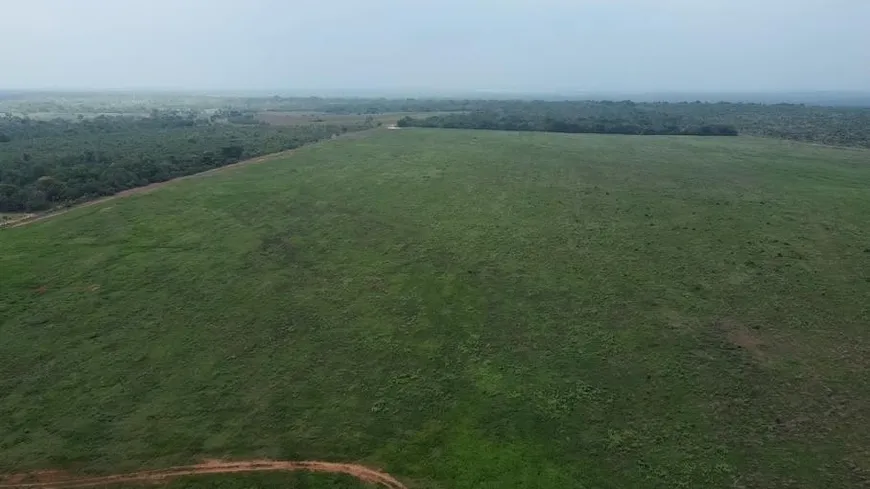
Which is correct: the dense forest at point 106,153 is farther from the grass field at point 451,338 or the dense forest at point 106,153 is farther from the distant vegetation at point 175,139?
the grass field at point 451,338

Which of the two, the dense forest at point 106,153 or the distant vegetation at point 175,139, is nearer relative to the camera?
the dense forest at point 106,153

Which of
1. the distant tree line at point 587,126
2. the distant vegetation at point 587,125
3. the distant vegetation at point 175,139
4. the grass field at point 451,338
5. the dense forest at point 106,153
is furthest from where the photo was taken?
the distant vegetation at point 587,125

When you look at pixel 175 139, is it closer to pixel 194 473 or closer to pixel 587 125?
pixel 587 125

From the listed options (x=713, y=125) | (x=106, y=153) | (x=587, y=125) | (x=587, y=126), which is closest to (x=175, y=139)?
(x=106, y=153)

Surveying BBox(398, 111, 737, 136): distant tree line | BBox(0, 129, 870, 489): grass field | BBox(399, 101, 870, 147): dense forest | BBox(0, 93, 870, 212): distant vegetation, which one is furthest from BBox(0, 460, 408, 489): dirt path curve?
BBox(398, 111, 737, 136): distant tree line

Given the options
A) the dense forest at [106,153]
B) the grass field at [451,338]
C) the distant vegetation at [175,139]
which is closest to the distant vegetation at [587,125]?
the distant vegetation at [175,139]

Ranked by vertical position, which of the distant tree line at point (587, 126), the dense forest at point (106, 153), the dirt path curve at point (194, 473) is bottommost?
the dirt path curve at point (194, 473)

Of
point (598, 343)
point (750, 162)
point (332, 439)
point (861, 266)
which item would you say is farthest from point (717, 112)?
point (332, 439)

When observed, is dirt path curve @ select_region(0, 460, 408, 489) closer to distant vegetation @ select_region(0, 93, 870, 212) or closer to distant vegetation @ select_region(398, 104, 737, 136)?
distant vegetation @ select_region(0, 93, 870, 212)
